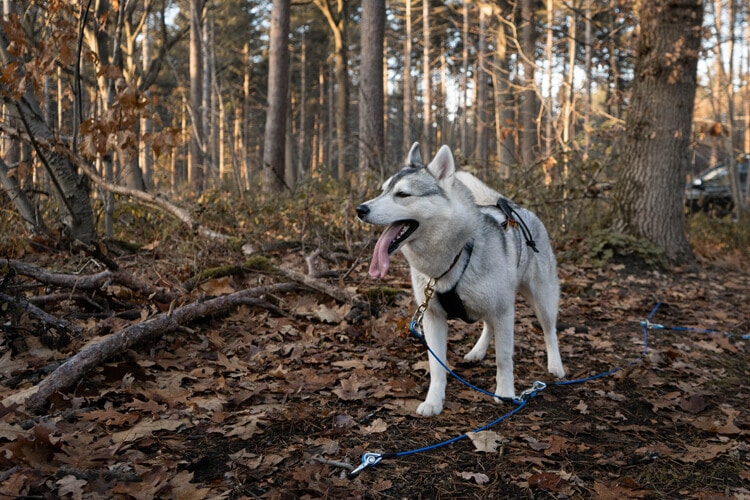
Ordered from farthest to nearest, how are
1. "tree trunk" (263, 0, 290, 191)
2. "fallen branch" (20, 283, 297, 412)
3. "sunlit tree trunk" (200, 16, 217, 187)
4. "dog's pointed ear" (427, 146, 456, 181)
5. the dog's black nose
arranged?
1. "tree trunk" (263, 0, 290, 191)
2. "sunlit tree trunk" (200, 16, 217, 187)
3. "dog's pointed ear" (427, 146, 456, 181)
4. the dog's black nose
5. "fallen branch" (20, 283, 297, 412)

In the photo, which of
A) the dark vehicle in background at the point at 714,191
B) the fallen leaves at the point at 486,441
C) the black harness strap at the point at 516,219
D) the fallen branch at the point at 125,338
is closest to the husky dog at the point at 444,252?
the black harness strap at the point at 516,219

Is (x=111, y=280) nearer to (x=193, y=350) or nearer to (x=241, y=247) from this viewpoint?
(x=193, y=350)

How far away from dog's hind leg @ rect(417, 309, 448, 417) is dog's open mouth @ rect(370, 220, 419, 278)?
1.78 feet

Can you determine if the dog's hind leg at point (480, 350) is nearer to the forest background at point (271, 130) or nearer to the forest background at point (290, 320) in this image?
the forest background at point (290, 320)

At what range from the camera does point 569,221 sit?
9.35 metres

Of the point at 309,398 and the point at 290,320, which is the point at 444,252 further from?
the point at 290,320

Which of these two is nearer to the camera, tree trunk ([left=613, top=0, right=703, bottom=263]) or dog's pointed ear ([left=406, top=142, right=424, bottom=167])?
dog's pointed ear ([left=406, top=142, right=424, bottom=167])

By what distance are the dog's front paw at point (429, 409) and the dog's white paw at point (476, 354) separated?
44.0 inches

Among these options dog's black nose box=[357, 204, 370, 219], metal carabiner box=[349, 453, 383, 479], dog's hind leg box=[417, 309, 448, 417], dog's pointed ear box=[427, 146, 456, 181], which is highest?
dog's pointed ear box=[427, 146, 456, 181]

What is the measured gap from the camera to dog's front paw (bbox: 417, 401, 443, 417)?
341cm

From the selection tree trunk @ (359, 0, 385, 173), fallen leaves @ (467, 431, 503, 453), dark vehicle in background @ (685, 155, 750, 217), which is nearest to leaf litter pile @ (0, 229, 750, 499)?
fallen leaves @ (467, 431, 503, 453)

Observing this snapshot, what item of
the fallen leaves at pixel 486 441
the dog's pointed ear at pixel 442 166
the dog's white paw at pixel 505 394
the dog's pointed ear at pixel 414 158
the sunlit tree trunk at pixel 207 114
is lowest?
the fallen leaves at pixel 486 441

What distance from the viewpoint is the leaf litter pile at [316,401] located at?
2564mm

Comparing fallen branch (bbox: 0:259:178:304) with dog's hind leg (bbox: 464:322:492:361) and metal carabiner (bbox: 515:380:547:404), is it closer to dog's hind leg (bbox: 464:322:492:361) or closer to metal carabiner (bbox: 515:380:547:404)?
dog's hind leg (bbox: 464:322:492:361)
